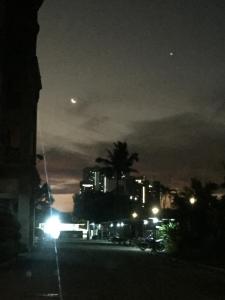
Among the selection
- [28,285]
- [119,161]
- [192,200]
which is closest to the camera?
[28,285]

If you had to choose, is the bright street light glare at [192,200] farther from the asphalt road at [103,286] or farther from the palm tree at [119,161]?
the palm tree at [119,161]

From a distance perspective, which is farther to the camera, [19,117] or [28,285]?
[19,117]

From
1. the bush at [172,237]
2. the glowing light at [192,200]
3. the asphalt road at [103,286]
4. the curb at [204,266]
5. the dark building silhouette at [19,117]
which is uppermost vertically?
the dark building silhouette at [19,117]

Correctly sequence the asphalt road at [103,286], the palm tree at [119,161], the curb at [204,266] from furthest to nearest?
the palm tree at [119,161] → the curb at [204,266] → the asphalt road at [103,286]

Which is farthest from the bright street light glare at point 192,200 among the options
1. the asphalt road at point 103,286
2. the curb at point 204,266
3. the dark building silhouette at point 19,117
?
the asphalt road at point 103,286

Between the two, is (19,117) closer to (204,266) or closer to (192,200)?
(192,200)

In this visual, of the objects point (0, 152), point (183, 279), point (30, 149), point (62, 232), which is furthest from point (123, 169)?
point (183, 279)

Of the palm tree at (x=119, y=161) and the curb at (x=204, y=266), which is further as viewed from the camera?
the palm tree at (x=119, y=161)

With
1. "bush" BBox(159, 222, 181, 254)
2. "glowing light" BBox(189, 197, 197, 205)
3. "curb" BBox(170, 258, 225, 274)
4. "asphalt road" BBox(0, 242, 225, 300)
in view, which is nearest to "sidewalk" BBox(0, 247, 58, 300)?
"asphalt road" BBox(0, 242, 225, 300)

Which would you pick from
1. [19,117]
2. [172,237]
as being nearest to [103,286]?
[172,237]

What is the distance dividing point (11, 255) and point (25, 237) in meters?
13.4

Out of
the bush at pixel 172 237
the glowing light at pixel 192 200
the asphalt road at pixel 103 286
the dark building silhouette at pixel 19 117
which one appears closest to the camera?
the asphalt road at pixel 103 286

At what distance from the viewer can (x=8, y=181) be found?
178ft

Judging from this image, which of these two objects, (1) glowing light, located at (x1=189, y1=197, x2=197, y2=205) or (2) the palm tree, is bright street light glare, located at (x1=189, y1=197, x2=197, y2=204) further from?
(2) the palm tree
